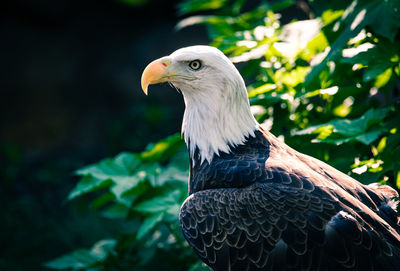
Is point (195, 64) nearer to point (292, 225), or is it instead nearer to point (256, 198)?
point (256, 198)

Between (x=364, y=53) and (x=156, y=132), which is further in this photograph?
(x=156, y=132)

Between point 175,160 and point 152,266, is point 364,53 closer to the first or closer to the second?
point 175,160

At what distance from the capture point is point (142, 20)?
10117 millimetres

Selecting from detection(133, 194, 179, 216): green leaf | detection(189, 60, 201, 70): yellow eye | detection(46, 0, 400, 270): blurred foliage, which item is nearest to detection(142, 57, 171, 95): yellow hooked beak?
detection(189, 60, 201, 70): yellow eye

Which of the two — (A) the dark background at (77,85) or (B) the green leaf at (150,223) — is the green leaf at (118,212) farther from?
(A) the dark background at (77,85)

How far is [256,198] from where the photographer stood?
106 inches

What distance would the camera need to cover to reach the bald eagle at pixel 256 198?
252cm

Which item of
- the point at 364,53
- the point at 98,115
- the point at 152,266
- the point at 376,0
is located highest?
the point at 376,0

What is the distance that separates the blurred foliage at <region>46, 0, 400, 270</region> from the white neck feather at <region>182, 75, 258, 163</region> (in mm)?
296

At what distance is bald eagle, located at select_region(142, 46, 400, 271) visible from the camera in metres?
2.52

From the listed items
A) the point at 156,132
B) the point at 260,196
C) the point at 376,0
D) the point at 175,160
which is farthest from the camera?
the point at 156,132

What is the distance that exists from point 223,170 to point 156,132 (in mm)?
5259

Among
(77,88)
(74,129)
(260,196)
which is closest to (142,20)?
(77,88)

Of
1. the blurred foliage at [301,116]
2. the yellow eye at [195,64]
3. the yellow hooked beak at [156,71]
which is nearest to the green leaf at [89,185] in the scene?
Answer: the blurred foliage at [301,116]
